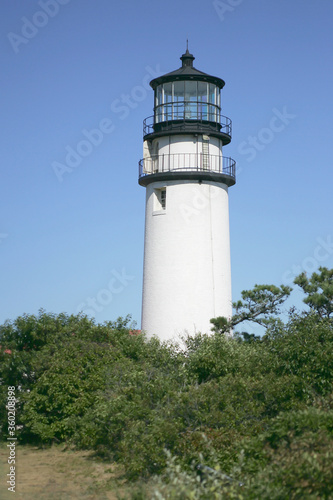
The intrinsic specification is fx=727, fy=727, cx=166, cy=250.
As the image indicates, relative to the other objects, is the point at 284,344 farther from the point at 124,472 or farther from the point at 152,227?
the point at 152,227

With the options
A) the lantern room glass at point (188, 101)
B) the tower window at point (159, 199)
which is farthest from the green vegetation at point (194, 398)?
the lantern room glass at point (188, 101)

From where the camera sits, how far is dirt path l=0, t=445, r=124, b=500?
1908cm

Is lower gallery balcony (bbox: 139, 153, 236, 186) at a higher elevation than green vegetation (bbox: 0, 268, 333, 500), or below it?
higher

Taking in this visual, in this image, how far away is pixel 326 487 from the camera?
38.5 feet

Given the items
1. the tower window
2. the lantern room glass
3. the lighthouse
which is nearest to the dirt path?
the lighthouse

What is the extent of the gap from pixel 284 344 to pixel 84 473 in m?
6.97

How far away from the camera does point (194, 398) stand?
63.1 feet

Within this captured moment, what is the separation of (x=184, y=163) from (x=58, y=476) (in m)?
13.5

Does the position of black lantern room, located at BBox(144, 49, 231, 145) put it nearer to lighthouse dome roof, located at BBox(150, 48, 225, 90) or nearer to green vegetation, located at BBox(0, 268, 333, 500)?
lighthouse dome roof, located at BBox(150, 48, 225, 90)

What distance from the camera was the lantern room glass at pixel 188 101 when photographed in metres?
29.6
